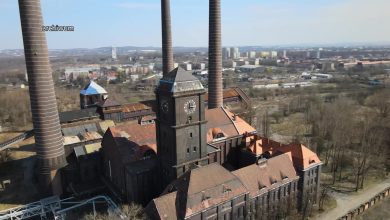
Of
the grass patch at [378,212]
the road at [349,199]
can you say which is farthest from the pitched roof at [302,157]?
the grass patch at [378,212]

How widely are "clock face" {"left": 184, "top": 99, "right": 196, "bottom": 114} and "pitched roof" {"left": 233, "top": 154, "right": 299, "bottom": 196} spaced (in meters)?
9.87

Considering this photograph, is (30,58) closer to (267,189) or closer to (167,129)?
(167,129)

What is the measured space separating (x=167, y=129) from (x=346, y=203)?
3152 cm

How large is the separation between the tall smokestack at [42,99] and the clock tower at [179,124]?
1901cm

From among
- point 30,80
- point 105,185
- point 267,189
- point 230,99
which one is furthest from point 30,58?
point 230,99

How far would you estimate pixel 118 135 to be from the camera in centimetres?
4509

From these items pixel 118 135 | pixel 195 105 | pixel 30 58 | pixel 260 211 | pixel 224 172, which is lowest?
pixel 260 211

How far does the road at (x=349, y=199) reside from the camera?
4475 cm

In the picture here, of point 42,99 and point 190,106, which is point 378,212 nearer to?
point 190,106

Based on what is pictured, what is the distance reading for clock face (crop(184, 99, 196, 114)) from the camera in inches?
1492

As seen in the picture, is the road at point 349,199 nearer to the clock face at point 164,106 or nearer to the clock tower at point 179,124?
the clock tower at point 179,124

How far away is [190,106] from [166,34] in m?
29.7

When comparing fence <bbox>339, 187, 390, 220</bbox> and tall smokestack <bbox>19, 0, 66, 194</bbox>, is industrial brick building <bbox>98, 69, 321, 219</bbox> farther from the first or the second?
tall smokestack <bbox>19, 0, 66, 194</bbox>

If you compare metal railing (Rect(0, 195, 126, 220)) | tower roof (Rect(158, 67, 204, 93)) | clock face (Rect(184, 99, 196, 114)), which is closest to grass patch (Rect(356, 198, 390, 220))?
clock face (Rect(184, 99, 196, 114))
